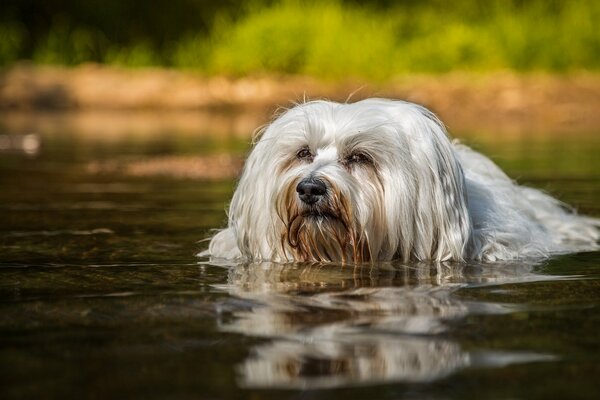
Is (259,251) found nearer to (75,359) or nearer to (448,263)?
(448,263)

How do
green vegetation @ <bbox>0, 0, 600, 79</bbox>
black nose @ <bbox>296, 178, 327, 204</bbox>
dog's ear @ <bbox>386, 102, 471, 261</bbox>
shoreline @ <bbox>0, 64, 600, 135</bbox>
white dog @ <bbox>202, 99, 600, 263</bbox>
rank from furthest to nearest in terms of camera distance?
green vegetation @ <bbox>0, 0, 600, 79</bbox> < shoreline @ <bbox>0, 64, 600, 135</bbox> < dog's ear @ <bbox>386, 102, 471, 261</bbox> < white dog @ <bbox>202, 99, 600, 263</bbox> < black nose @ <bbox>296, 178, 327, 204</bbox>

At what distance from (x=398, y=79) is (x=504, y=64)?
1.97m

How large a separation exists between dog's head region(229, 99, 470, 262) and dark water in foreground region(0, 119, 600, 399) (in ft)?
0.48

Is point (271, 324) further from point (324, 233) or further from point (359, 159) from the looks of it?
point (359, 159)

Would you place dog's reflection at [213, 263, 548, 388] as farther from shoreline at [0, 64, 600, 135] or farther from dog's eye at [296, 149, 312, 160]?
shoreline at [0, 64, 600, 135]

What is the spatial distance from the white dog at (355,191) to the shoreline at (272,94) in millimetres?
12266

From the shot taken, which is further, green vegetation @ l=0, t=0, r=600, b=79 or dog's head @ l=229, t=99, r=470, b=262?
green vegetation @ l=0, t=0, r=600, b=79

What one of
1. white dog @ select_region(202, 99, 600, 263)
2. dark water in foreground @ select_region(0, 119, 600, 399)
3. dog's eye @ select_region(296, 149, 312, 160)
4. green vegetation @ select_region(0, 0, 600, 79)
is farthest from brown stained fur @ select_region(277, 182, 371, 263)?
green vegetation @ select_region(0, 0, 600, 79)

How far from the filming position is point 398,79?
2186cm

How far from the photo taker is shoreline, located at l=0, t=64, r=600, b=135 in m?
20.5

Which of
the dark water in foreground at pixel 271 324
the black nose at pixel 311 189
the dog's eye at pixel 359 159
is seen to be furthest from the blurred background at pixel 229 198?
the dog's eye at pixel 359 159

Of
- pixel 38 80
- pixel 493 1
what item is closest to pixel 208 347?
pixel 38 80

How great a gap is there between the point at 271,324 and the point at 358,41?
64.9ft

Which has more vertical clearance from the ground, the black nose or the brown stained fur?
the black nose
